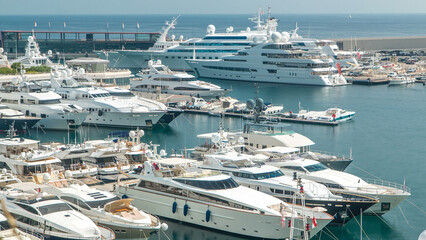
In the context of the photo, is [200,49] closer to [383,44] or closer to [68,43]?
[68,43]

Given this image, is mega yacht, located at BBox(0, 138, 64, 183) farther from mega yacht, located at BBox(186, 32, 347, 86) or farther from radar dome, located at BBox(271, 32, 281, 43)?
radar dome, located at BBox(271, 32, 281, 43)

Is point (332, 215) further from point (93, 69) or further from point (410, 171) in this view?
point (93, 69)

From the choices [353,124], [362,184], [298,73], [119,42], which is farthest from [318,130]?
[119,42]

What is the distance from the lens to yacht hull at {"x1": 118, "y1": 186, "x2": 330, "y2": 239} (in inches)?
991

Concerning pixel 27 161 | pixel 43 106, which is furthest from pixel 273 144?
pixel 43 106

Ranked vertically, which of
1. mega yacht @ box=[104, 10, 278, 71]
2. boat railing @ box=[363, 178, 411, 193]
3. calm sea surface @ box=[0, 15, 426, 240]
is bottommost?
boat railing @ box=[363, 178, 411, 193]

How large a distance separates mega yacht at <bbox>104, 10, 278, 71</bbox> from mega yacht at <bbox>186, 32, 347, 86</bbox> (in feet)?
13.6

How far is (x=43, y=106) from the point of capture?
49906 mm

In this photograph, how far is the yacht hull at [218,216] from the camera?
2517 cm

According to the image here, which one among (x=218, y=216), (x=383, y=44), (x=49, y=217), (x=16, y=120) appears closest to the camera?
(x=49, y=217)

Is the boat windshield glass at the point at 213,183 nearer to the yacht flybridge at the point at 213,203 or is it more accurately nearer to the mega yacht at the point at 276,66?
the yacht flybridge at the point at 213,203

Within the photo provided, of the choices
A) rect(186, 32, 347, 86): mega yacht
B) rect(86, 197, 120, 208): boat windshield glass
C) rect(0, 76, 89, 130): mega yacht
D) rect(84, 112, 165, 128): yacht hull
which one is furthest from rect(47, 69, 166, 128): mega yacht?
rect(186, 32, 347, 86): mega yacht

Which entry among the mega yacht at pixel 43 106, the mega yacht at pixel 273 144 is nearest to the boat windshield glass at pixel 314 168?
the mega yacht at pixel 273 144

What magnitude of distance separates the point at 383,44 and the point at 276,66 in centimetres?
4540
